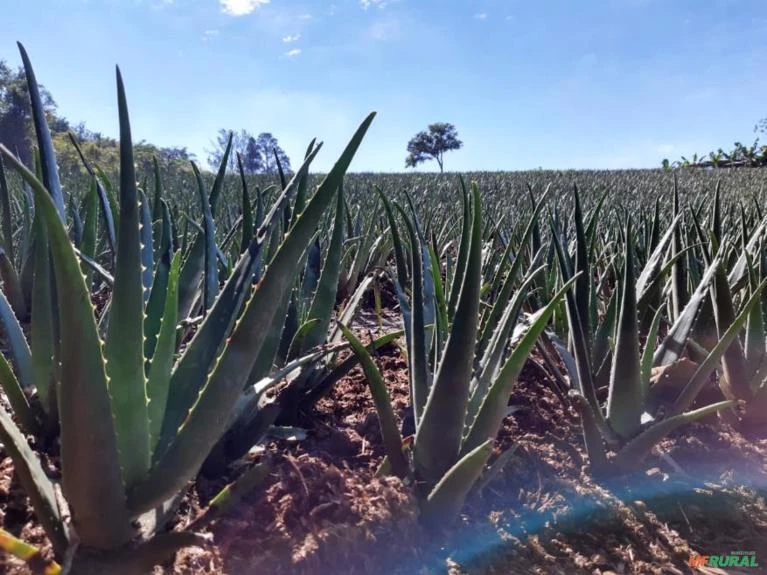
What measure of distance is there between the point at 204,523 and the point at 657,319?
38.7 inches

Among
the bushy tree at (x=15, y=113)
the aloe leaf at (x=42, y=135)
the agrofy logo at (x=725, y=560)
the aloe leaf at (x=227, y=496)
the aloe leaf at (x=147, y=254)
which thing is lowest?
the agrofy logo at (x=725, y=560)

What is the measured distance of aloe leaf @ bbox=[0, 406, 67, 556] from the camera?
0.61 metres

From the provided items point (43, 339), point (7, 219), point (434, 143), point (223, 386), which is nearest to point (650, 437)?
point (223, 386)

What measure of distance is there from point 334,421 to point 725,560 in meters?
0.80

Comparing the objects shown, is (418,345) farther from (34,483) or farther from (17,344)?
(17,344)

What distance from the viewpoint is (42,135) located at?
764 mm

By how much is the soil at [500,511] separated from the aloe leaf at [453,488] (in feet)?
0.09

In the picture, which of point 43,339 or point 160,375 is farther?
point 43,339

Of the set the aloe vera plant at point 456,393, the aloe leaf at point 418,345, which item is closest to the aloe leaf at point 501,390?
the aloe vera plant at point 456,393

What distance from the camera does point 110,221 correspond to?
1.06m

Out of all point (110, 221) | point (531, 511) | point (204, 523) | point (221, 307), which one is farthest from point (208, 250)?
point (531, 511)

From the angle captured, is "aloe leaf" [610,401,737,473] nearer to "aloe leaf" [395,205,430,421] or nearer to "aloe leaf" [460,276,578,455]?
"aloe leaf" [460,276,578,455]

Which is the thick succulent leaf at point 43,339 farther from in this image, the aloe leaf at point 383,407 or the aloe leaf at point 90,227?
the aloe leaf at point 383,407

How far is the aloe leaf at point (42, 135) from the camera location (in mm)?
643
